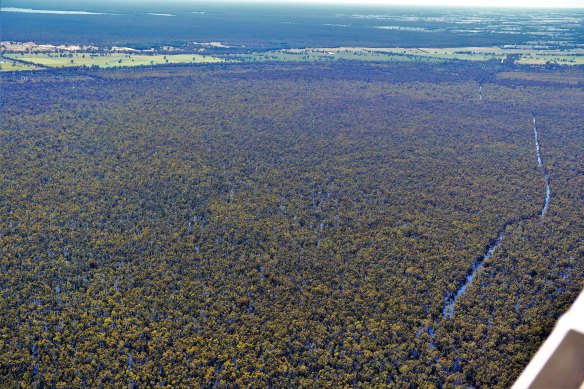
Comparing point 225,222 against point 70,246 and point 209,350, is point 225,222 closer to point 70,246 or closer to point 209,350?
point 70,246

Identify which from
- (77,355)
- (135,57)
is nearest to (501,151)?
(77,355)

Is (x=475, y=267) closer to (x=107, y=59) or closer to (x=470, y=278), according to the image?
(x=470, y=278)

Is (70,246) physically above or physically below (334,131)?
below

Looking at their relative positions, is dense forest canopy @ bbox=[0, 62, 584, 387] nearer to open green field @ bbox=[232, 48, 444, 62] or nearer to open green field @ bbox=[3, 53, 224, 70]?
open green field @ bbox=[3, 53, 224, 70]

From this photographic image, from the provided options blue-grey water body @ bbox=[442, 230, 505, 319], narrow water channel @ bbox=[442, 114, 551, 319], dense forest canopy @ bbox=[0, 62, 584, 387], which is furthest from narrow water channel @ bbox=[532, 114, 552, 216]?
blue-grey water body @ bbox=[442, 230, 505, 319]

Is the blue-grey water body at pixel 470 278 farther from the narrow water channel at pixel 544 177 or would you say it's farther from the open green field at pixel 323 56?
the open green field at pixel 323 56
